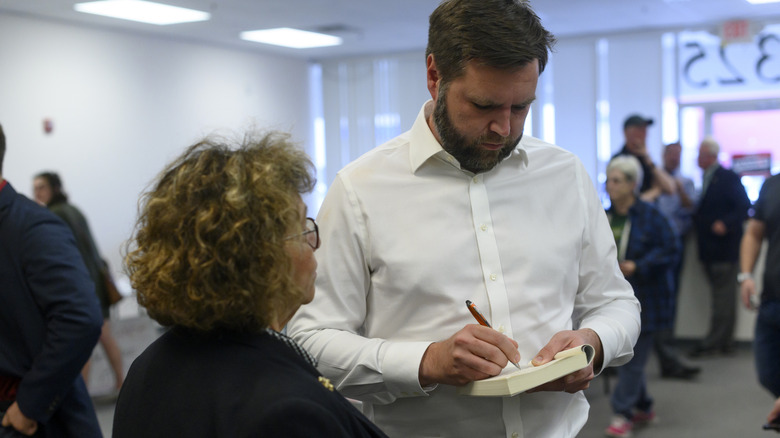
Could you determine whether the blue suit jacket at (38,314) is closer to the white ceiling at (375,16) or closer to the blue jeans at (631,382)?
the blue jeans at (631,382)

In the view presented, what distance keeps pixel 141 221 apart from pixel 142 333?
5.18m

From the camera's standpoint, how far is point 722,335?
21.2 ft

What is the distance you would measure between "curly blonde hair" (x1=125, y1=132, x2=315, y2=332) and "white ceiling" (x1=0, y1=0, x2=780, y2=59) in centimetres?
611

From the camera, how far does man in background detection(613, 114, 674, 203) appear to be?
5711mm

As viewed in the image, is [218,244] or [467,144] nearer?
[218,244]

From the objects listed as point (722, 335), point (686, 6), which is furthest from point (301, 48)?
point (722, 335)

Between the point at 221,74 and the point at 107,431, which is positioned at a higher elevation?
the point at 221,74

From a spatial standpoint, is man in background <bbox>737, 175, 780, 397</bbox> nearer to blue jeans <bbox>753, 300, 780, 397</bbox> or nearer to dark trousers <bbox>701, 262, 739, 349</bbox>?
blue jeans <bbox>753, 300, 780, 397</bbox>

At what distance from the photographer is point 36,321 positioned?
199cm

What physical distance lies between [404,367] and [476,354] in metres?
0.16

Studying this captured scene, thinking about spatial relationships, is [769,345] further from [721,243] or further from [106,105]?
[106,105]

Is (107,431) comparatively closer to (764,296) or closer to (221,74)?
(764,296)

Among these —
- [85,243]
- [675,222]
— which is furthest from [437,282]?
[675,222]

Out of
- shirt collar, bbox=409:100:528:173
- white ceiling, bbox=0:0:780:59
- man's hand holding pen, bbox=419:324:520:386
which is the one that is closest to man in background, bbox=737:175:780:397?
shirt collar, bbox=409:100:528:173
